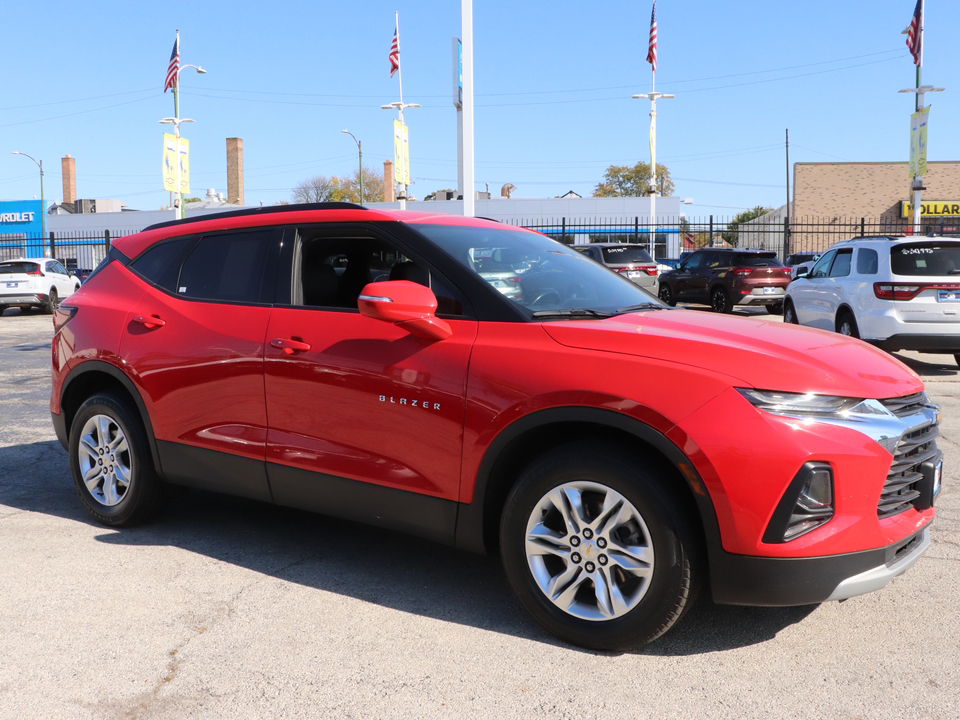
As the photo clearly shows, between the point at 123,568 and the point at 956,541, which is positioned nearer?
the point at 123,568

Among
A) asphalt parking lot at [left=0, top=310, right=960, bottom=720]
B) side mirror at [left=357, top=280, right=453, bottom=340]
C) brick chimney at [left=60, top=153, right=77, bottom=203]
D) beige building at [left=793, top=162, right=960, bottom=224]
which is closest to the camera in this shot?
asphalt parking lot at [left=0, top=310, right=960, bottom=720]

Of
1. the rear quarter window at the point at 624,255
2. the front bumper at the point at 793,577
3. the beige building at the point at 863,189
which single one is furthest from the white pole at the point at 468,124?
the beige building at the point at 863,189

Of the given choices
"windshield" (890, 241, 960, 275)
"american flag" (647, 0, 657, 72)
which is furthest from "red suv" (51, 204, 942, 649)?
"american flag" (647, 0, 657, 72)

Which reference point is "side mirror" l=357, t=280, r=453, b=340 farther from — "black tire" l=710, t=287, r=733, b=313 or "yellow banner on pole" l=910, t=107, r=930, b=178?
"yellow banner on pole" l=910, t=107, r=930, b=178

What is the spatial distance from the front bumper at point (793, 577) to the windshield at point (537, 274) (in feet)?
4.03

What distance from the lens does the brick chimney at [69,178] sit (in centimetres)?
7888

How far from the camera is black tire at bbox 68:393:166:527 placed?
483 cm

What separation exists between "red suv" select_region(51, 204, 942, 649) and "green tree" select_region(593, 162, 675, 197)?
82736 millimetres

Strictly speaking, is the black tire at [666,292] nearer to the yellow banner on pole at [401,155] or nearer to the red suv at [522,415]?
the yellow banner on pole at [401,155]

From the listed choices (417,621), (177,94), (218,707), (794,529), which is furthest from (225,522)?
(177,94)

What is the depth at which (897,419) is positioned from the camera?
10.5 feet

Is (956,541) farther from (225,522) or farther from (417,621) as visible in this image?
(225,522)

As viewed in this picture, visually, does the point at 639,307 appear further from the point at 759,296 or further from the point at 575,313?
the point at 759,296

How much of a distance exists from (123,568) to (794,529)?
10.4 ft
